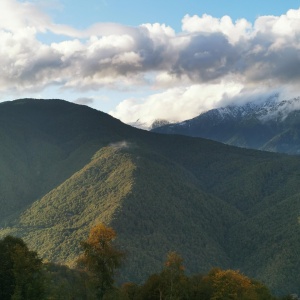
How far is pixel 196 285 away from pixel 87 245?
3864cm

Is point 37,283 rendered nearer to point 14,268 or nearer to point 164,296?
point 14,268

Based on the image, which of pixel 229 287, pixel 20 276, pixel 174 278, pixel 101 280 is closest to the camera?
pixel 101 280

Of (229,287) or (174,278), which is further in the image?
(229,287)

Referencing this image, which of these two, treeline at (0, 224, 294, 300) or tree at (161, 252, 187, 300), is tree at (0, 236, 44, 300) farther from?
tree at (161, 252, 187, 300)

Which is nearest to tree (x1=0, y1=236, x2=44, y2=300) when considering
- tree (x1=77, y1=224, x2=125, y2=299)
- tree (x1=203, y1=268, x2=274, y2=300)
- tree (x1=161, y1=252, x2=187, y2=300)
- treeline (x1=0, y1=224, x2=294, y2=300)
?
treeline (x1=0, y1=224, x2=294, y2=300)

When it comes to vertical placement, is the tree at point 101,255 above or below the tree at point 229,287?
above

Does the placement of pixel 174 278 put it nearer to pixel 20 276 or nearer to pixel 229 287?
pixel 229 287

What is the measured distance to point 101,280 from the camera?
74.3 m

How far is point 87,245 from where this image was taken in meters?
72.0

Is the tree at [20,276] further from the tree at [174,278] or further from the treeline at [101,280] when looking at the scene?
the tree at [174,278]

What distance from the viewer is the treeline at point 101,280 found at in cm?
7275

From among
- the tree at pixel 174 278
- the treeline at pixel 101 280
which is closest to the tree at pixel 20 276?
the treeline at pixel 101 280

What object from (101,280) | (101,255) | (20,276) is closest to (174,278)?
(101,280)

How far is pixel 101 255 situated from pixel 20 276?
15499mm
